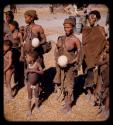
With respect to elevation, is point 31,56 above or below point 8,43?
below

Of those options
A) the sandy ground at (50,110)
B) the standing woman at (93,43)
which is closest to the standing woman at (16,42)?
the sandy ground at (50,110)

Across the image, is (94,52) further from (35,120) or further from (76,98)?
(35,120)

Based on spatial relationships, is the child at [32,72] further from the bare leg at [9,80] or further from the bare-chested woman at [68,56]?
the bare leg at [9,80]

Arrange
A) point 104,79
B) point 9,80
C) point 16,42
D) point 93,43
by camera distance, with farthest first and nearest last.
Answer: point 16,42
point 9,80
point 93,43
point 104,79

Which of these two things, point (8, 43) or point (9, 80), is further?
point (9, 80)

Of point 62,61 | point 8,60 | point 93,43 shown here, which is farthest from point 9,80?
point 93,43

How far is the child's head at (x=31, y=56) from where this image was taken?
6.59m

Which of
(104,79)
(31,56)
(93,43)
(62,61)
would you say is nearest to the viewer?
(62,61)

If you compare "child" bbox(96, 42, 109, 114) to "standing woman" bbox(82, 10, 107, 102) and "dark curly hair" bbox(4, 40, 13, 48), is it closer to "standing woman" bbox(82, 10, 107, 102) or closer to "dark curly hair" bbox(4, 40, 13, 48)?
"standing woman" bbox(82, 10, 107, 102)

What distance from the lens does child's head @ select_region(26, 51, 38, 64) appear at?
6586mm

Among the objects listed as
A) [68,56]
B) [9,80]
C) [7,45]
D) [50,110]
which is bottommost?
[50,110]

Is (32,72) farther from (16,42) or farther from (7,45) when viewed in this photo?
(16,42)

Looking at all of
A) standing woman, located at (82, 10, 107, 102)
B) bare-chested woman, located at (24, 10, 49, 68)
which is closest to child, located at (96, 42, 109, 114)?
standing woman, located at (82, 10, 107, 102)

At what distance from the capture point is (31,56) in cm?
662
